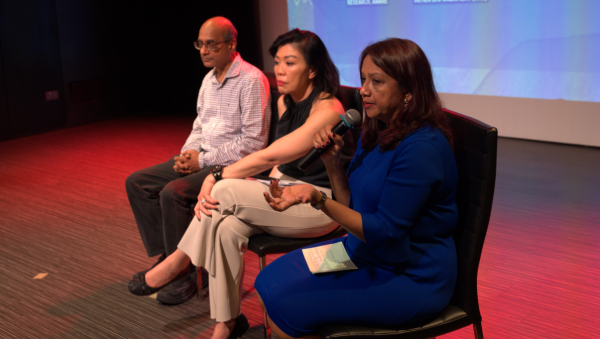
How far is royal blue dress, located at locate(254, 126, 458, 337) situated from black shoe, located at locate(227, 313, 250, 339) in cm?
68

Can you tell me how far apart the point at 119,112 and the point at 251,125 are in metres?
5.22

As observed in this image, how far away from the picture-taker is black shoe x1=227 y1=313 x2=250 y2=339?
2092mm

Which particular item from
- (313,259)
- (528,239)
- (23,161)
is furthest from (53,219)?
(528,239)

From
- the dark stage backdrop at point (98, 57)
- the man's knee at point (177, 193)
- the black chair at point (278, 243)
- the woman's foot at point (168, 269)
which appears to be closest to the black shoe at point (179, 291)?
the woman's foot at point (168, 269)

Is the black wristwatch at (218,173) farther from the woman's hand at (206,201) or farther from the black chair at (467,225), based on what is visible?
the black chair at (467,225)

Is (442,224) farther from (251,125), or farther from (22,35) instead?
(22,35)

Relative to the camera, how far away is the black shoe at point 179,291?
2.45 m

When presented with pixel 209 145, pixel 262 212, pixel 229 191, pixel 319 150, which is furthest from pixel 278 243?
pixel 209 145

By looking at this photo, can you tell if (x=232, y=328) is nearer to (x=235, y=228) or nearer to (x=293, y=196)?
(x=235, y=228)

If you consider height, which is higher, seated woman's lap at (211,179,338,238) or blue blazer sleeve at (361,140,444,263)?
blue blazer sleeve at (361,140,444,263)

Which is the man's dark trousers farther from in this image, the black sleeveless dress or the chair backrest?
the chair backrest

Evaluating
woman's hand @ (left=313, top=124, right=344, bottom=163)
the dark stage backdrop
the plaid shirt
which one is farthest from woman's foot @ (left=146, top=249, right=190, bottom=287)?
the dark stage backdrop

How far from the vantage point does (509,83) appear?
5.11 m

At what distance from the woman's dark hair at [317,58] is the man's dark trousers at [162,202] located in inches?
27.5
